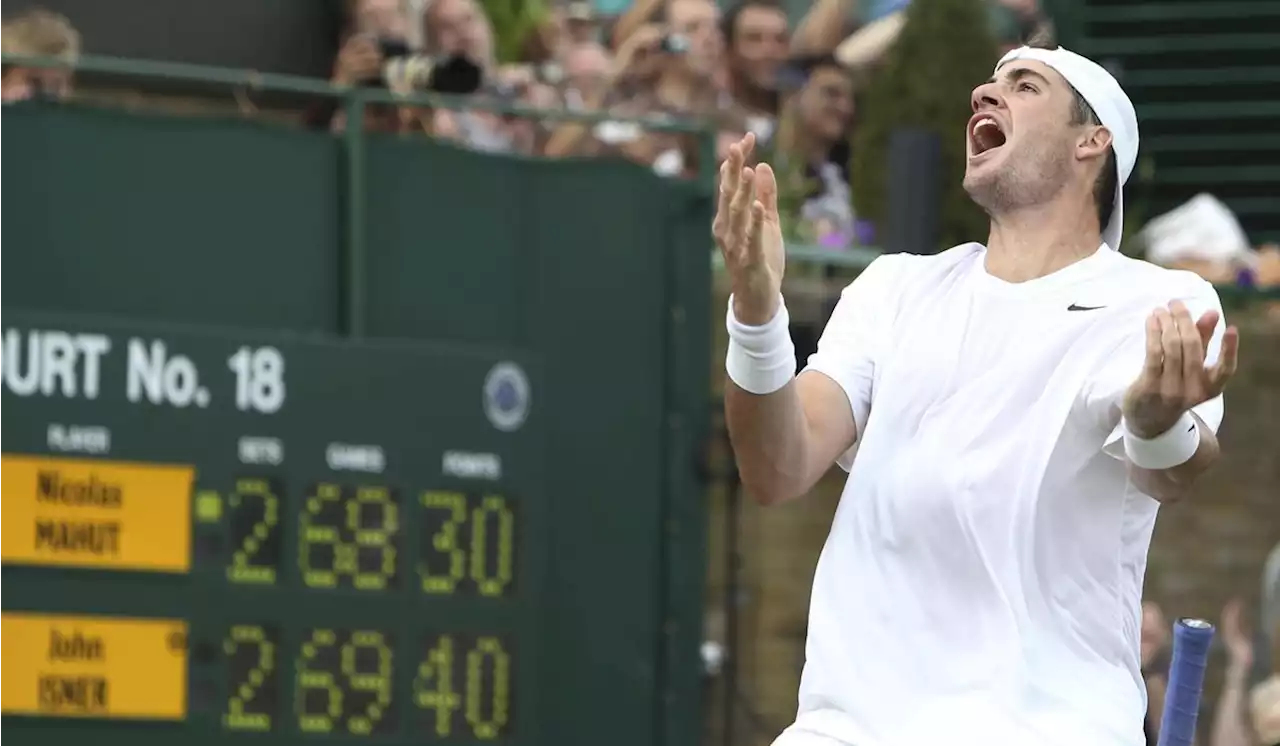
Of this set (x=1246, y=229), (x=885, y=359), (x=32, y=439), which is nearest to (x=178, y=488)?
(x=32, y=439)

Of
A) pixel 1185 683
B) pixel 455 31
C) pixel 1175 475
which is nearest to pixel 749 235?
pixel 1175 475

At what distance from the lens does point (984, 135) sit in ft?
17.6

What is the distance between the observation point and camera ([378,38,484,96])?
10.4 meters

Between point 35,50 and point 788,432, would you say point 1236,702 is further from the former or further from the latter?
point 788,432

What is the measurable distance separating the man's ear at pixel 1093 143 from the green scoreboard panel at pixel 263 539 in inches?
166

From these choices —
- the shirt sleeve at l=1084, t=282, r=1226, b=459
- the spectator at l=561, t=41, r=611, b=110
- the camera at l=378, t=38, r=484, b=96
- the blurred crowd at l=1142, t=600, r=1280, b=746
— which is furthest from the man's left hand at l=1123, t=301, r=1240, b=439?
the spectator at l=561, t=41, r=611, b=110

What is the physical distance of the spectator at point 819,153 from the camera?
11.4 meters

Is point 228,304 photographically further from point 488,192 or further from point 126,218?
point 488,192

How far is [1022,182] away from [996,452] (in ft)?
1.66

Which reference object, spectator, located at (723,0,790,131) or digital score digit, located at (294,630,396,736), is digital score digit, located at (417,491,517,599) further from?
spectator, located at (723,0,790,131)

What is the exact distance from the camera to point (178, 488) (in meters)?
8.97

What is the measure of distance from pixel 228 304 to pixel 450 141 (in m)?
1.04

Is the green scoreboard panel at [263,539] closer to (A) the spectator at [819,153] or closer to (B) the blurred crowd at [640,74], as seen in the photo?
(B) the blurred crowd at [640,74]

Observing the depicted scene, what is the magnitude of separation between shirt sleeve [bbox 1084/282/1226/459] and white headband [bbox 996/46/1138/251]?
343mm
